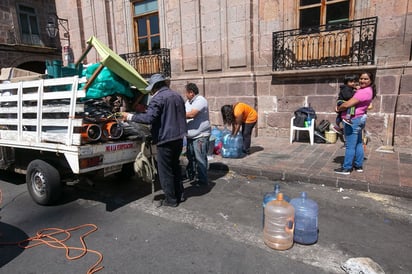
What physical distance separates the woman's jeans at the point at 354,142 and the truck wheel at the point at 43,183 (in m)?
4.64

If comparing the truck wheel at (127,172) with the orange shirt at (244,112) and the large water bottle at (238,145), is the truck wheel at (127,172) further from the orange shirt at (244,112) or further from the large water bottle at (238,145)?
the orange shirt at (244,112)

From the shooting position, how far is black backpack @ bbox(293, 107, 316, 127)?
7555mm

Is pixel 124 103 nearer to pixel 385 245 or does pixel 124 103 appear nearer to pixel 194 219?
pixel 194 219

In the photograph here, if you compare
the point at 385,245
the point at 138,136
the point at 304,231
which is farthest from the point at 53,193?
the point at 385,245

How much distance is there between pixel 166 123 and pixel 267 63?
5.62 m

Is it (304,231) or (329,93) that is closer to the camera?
(304,231)

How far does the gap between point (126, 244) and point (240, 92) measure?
6.52 meters

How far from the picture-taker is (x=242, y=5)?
330 inches

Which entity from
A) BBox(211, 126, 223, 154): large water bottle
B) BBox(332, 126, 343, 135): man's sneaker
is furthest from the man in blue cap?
BBox(332, 126, 343, 135): man's sneaker

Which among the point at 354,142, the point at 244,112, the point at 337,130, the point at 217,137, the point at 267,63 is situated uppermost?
the point at 267,63

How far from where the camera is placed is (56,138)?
395 centimetres

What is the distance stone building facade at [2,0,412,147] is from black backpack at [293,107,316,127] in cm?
40

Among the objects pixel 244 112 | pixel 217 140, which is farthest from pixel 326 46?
pixel 217 140

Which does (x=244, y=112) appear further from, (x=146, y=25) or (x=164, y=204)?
(x=146, y=25)
